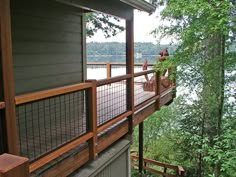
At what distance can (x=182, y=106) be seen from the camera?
839 cm

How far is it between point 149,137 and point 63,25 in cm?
919

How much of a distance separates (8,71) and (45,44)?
2.53m

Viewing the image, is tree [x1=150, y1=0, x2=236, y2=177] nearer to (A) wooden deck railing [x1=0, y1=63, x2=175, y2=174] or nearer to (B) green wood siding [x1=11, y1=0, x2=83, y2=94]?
(A) wooden deck railing [x1=0, y1=63, x2=175, y2=174]

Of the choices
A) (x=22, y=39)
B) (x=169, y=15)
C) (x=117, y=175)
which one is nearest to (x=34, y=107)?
(x=22, y=39)

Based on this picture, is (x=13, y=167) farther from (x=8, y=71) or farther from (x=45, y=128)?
(x=45, y=128)

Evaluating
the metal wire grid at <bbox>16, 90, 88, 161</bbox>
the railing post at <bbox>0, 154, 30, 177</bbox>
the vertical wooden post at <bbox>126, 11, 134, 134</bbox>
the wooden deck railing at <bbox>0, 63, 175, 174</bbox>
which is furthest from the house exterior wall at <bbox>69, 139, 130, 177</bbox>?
the railing post at <bbox>0, 154, 30, 177</bbox>

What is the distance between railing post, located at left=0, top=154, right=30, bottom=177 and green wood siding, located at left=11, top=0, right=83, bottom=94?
9.69ft

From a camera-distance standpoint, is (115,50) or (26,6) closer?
(26,6)

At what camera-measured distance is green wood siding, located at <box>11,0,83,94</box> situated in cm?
412

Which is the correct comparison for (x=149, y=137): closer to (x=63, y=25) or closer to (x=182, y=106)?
(x=182, y=106)

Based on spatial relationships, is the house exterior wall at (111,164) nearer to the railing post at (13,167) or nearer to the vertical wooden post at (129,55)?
the vertical wooden post at (129,55)

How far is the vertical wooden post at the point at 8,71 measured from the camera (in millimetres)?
2242

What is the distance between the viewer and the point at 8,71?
2309 mm

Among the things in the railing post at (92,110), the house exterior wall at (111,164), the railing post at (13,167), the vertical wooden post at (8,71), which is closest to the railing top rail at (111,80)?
the railing post at (92,110)
